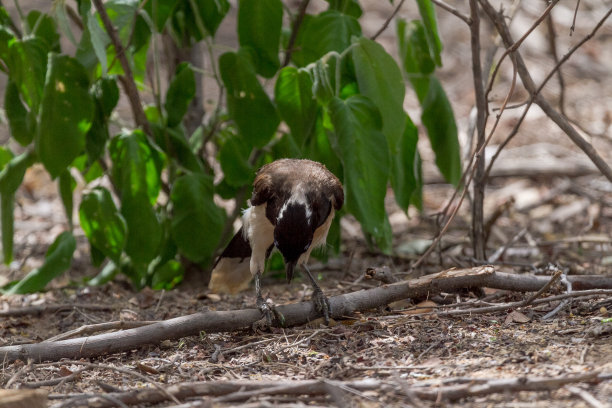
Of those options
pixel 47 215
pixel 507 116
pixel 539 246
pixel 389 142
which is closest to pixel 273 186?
pixel 389 142

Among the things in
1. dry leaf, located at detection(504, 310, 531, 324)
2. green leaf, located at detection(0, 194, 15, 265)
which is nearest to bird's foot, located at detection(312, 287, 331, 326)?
dry leaf, located at detection(504, 310, 531, 324)

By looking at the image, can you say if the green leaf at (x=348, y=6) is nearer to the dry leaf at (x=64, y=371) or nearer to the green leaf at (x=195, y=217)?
the green leaf at (x=195, y=217)

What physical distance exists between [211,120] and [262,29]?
41.1 inches

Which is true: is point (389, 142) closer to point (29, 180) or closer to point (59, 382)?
point (59, 382)

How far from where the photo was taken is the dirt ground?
3.15 meters

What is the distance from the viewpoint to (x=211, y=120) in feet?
18.5

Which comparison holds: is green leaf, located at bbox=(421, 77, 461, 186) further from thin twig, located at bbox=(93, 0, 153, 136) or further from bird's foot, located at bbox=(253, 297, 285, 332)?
thin twig, located at bbox=(93, 0, 153, 136)

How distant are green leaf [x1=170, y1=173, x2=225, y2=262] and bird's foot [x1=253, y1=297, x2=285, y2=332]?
1187 millimetres

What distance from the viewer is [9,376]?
11.6ft

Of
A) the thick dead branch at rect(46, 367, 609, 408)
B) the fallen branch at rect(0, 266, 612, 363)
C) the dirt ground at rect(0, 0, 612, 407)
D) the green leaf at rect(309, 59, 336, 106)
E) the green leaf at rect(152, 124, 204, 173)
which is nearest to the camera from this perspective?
the thick dead branch at rect(46, 367, 609, 408)

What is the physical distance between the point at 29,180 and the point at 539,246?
6167mm

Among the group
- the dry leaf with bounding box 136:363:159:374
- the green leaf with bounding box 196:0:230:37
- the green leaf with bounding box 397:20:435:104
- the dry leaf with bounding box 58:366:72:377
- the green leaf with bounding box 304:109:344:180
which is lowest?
the dry leaf with bounding box 58:366:72:377

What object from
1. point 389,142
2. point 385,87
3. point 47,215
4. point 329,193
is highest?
point 385,87

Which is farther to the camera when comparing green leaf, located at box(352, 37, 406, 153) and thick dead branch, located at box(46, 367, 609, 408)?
green leaf, located at box(352, 37, 406, 153)
